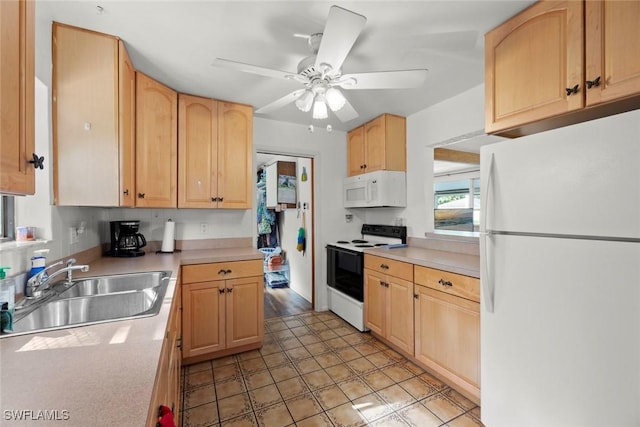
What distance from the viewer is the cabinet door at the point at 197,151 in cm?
236

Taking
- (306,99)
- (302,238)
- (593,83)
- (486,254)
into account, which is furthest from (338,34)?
(302,238)

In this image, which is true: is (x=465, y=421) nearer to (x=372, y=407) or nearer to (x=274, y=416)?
(x=372, y=407)

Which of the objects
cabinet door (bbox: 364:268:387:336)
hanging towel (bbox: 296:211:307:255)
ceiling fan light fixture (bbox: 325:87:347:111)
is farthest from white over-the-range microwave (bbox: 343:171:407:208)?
ceiling fan light fixture (bbox: 325:87:347:111)

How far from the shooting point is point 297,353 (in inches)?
95.0

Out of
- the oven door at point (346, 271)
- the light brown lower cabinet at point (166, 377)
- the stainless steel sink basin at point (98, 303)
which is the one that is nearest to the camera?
the light brown lower cabinet at point (166, 377)

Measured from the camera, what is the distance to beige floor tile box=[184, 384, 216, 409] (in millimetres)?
1784

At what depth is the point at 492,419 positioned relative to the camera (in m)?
1.45

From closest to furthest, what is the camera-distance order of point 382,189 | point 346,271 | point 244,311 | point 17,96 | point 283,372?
point 17,96 → point 283,372 → point 244,311 → point 382,189 → point 346,271

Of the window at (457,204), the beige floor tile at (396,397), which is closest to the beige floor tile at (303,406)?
the beige floor tile at (396,397)

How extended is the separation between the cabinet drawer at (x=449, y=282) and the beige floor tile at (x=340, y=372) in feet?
2.84

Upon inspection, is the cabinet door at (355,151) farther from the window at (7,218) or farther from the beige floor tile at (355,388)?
the window at (7,218)

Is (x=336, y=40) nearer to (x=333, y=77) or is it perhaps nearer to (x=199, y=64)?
(x=333, y=77)

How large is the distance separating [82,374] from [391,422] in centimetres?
163

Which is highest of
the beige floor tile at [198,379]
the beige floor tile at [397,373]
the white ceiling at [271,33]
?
the white ceiling at [271,33]
